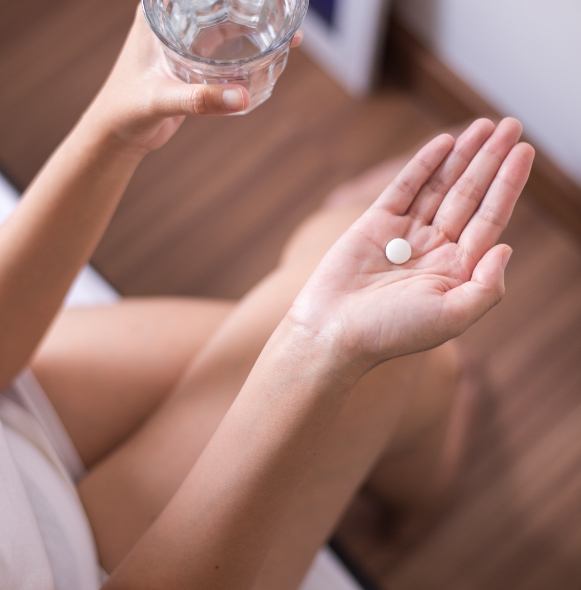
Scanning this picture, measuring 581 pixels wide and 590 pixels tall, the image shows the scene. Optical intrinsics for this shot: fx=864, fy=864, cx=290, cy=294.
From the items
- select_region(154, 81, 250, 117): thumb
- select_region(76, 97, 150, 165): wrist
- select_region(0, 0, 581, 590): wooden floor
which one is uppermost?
select_region(154, 81, 250, 117): thumb

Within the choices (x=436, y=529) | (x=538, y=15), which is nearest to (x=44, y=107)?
(x=538, y=15)

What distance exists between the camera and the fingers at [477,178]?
67 cm

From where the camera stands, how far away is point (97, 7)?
1613 mm

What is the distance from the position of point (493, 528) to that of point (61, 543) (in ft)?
2.47

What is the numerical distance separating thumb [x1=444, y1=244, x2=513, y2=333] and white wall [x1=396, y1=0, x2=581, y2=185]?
0.71 meters

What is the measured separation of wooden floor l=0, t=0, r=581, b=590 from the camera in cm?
128

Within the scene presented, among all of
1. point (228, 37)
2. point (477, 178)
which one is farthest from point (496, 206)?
point (228, 37)

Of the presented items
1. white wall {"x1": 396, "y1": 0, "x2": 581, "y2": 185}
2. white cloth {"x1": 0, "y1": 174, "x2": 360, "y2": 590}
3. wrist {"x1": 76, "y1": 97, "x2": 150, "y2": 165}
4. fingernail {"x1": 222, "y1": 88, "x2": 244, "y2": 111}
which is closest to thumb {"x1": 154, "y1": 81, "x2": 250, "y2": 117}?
fingernail {"x1": 222, "y1": 88, "x2": 244, "y2": 111}

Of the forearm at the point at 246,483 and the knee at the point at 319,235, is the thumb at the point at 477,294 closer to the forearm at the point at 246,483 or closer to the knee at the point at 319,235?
the forearm at the point at 246,483

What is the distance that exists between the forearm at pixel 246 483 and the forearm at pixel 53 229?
237mm

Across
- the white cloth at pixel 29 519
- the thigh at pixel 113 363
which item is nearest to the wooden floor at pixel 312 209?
the white cloth at pixel 29 519

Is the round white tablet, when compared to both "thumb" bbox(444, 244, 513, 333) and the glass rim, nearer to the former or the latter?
"thumb" bbox(444, 244, 513, 333)

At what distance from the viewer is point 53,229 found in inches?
31.6

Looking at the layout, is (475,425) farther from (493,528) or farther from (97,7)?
(97,7)
